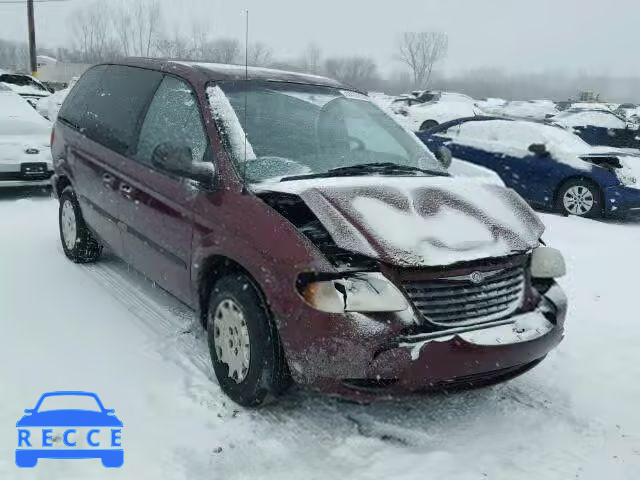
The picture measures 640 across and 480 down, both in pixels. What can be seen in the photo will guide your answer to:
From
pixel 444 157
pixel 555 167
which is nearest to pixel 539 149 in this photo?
pixel 555 167

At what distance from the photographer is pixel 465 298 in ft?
9.39

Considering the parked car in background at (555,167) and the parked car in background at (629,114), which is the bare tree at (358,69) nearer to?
the parked car in background at (629,114)

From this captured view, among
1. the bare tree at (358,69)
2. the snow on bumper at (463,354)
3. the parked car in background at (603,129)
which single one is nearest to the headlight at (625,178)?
the snow on bumper at (463,354)

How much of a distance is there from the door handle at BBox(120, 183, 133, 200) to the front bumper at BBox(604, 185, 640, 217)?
6.54 meters

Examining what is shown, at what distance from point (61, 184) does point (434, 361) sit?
4034mm

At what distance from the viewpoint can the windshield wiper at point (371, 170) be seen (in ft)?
11.2

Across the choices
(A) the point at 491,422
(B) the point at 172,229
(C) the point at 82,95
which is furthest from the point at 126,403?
(C) the point at 82,95

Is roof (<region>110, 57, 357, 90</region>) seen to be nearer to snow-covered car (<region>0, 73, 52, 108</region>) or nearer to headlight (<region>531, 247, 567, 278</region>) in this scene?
headlight (<region>531, 247, 567, 278</region>)

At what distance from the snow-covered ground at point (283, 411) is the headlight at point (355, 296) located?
0.54m

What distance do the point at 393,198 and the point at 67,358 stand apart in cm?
206

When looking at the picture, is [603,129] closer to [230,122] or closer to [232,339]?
[230,122]

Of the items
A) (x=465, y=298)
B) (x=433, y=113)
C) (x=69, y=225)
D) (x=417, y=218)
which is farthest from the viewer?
(x=433, y=113)

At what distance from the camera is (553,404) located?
11.1ft

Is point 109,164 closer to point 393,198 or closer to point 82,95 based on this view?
point 82,95
